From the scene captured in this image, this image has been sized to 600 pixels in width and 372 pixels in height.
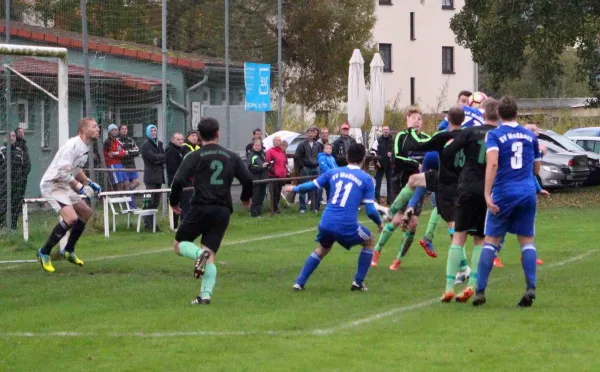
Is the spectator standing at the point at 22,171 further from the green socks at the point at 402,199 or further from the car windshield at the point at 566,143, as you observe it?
the car windshield at the point at 566,143

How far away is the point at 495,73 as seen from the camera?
33438 millimetres

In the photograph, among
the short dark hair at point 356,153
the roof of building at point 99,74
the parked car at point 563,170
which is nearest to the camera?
the short dark hair at point 356,153

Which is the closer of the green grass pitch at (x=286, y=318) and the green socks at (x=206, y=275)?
the green grass pitch at (x=286, y=318)

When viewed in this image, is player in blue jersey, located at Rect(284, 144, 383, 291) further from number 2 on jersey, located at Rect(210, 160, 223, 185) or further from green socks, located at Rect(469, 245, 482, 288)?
green socks, located at Rect(469, 245, 482, 288)

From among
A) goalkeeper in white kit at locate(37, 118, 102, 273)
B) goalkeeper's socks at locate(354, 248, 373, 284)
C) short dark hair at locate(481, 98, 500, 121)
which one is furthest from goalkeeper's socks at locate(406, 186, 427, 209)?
goalkeeper in white kit at locate(37, 118, 102, 273)

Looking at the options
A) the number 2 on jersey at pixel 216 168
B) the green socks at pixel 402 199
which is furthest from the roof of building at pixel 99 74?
the number 2 on jersey at pixel 216 168

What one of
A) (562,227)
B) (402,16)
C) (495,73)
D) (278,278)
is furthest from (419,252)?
(402,16)

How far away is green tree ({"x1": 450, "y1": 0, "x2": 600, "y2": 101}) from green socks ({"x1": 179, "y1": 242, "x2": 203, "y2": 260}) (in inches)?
874

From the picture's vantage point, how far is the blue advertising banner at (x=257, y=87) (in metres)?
26.6

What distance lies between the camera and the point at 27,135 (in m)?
22.5

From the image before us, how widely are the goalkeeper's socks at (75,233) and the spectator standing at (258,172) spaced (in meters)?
9.61

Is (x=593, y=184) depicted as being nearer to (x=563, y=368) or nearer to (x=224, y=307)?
(x=224, y=307)

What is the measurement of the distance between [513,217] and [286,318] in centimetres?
240

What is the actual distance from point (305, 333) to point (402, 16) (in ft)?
213
